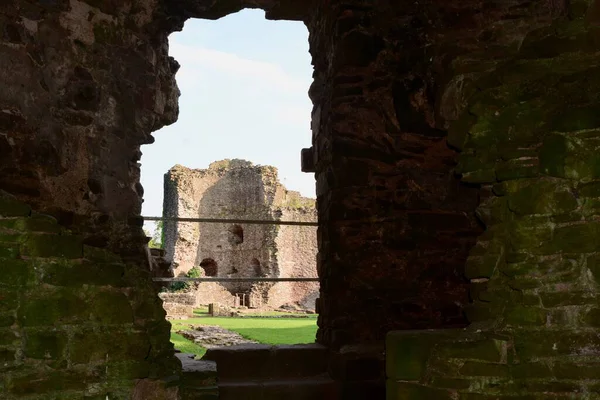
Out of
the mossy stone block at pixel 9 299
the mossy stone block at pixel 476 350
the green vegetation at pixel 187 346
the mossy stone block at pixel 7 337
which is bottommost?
the green vegetation at pixel 187 346

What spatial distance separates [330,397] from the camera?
529 centimetres

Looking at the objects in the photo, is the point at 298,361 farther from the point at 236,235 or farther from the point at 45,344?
the point at 236,235

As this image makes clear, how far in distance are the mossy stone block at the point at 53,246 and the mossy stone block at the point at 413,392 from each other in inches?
68.6

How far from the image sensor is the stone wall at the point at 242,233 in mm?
22906

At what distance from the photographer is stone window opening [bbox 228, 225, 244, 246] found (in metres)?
24.6

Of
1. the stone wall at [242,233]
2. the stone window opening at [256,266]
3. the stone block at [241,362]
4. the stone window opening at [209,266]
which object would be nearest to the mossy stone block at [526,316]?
the stone block at [241,362]

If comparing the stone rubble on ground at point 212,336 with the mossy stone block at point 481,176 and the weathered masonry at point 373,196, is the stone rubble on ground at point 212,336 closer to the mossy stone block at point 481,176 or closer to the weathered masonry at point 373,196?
the weathered masonry at point 373,196

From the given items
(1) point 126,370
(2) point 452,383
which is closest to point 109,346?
(1) point 126,370

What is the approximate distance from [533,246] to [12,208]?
2.55 meters

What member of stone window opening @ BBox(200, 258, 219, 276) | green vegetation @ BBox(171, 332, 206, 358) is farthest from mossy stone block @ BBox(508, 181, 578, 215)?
stone window opening @ BBox(200, 258, 219, 276)

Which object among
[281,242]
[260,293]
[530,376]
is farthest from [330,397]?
[281,242]

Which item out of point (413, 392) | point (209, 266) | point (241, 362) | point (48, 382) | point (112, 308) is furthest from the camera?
point (209, 266)

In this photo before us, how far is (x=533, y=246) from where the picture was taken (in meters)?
3.00

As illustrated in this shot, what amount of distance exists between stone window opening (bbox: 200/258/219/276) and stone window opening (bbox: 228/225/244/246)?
1135 mm
